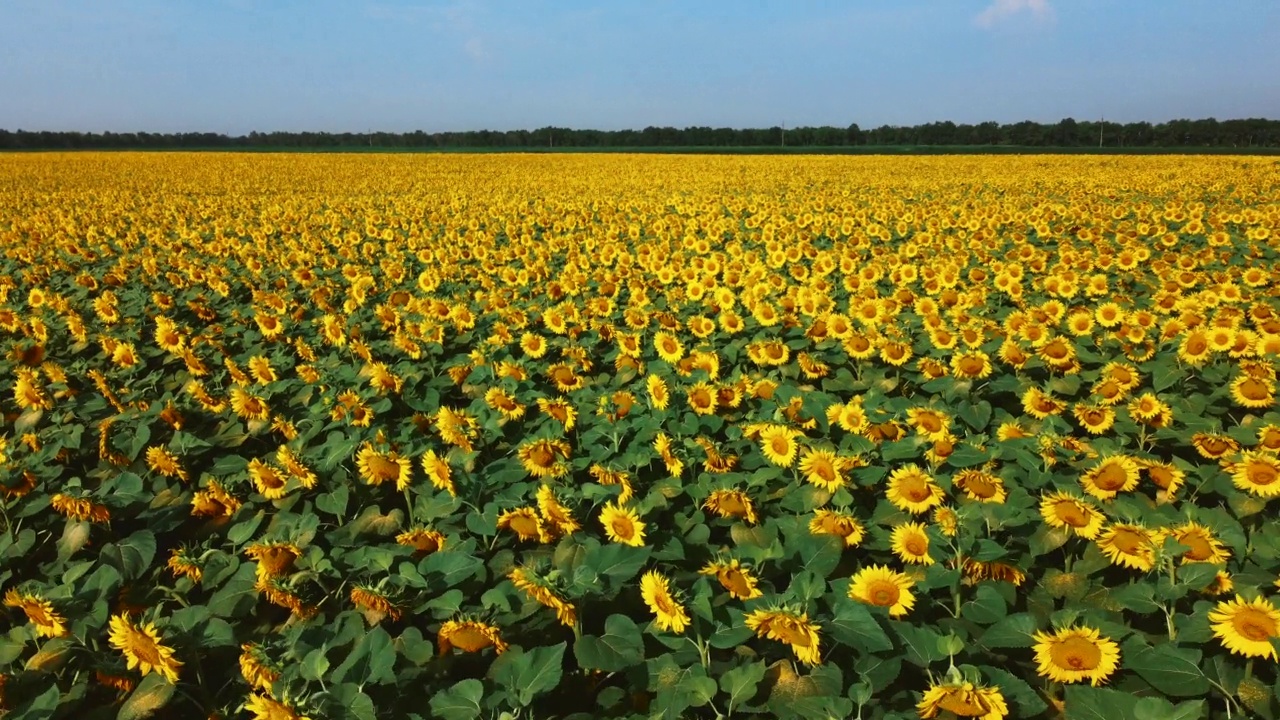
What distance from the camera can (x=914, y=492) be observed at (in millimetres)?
2904

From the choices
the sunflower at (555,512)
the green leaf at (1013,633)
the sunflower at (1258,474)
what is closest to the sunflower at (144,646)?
the sunflower at (555,512)

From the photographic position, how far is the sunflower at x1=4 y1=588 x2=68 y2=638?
2.21 metres

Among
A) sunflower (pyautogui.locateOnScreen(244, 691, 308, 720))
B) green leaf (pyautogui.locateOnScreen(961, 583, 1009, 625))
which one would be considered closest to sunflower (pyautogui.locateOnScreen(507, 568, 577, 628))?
sunflower (pyautogui.locateOnScreen(244, 691, 308, 720))

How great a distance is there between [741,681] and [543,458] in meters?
1.50

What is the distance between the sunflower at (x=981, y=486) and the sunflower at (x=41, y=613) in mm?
3547

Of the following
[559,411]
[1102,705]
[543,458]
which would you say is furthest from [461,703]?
[559,411]

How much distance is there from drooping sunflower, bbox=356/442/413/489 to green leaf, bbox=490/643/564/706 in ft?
4.11

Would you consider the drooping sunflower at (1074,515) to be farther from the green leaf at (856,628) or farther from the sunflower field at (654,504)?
the green leaf at (856,628)

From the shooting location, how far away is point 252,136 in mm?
91688

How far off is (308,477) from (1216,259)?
407 inches

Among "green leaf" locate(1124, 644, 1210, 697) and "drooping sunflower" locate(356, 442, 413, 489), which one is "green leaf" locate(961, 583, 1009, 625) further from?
"drooping sunflower" locate(356, 442, 413, 489)

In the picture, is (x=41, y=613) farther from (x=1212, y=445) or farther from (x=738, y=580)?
(x=1212, y=445)

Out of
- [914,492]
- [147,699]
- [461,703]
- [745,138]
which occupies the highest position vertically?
[745,138]

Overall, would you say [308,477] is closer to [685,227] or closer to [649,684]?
[649,684]
